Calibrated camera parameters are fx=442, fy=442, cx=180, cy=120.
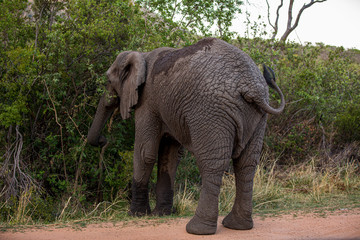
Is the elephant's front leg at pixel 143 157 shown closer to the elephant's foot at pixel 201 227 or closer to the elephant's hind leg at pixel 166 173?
→ the elephant's hind leg at pixel 166 173

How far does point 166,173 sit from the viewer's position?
21.8 feet

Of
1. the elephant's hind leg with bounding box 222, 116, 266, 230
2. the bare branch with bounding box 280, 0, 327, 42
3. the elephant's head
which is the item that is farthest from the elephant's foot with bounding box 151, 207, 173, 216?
the bare branch with bounding box 280, 0, 327, 42

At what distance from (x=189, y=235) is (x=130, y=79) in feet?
8.20

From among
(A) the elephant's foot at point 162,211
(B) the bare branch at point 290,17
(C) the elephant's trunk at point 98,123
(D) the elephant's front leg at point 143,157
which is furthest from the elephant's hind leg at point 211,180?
(B) the bare branch at point 290,17

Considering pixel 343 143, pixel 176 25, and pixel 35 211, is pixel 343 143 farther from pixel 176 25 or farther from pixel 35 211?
pixel 35 211

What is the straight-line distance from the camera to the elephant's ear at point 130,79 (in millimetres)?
6125

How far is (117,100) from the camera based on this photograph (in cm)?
688

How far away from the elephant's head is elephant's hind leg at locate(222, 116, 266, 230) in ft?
5.93

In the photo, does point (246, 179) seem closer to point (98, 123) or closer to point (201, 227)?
point (201, 227)

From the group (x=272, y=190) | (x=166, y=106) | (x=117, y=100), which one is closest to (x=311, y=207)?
(x=272, y=190)

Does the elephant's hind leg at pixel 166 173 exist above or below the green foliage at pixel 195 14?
below

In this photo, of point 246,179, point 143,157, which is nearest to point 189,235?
point 246,179

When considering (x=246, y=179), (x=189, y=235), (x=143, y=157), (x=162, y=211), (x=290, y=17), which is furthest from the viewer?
(x=290, y=17)

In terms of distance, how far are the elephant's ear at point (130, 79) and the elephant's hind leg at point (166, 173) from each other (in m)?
0.75
